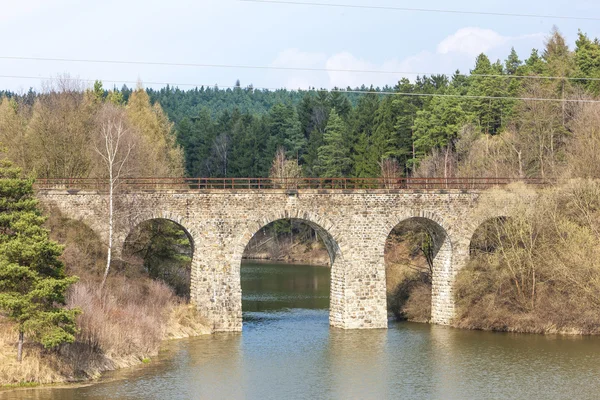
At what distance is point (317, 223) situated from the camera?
44281 millimetres

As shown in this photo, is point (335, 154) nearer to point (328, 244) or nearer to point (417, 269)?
point (417, 269)

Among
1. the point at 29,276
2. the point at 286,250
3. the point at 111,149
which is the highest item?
the point at 111,149

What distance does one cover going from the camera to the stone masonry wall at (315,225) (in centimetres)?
4247

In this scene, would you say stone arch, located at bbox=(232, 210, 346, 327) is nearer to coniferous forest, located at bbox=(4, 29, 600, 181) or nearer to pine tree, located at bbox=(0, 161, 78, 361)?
coniferous forest, located at bbox=(4, 29, 600, 181)

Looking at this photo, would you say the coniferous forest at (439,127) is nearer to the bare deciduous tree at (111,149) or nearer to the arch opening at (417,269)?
the arch opening at (417,269)

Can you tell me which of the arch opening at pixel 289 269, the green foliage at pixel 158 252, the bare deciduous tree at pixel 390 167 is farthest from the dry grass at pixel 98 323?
the bare deciduous tree at pixel 390 167

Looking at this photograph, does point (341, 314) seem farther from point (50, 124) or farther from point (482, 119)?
point (482, 119)

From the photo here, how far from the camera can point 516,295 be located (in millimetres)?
43656

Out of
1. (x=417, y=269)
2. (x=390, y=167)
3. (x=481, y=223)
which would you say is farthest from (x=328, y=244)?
(x=390, y=167)

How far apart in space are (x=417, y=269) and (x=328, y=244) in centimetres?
838

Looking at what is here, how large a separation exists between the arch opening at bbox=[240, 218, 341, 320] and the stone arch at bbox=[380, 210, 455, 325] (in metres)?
4.55

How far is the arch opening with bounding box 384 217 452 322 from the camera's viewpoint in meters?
46.5

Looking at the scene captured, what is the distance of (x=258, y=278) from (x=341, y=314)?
2552 centimetres

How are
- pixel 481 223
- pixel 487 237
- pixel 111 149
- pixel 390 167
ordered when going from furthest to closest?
pixel 390 167, pixel 487 237, pixel 481 223, pixel 111 149
